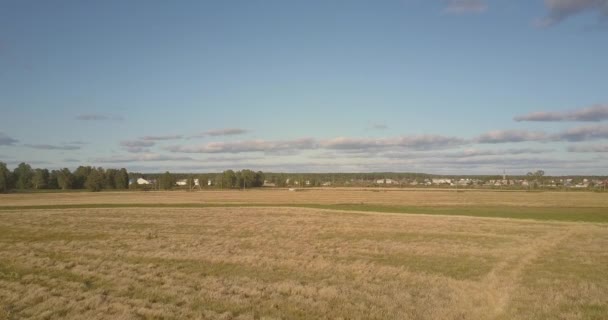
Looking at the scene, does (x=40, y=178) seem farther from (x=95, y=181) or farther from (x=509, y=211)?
(x=509, y=211)

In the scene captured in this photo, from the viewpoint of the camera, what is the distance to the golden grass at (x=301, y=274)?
15.6 meters

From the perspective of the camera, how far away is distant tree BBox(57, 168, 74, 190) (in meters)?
187

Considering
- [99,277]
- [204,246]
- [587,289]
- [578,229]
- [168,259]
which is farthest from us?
[578,229]

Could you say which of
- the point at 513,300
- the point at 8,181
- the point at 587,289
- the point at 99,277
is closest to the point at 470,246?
the point at 587,289

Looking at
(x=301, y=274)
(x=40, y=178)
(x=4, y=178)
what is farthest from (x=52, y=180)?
(x=301, y=274)

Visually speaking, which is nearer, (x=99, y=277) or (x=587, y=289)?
(x=587, y=289)

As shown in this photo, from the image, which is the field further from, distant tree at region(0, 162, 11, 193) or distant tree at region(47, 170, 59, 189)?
distant tree at region(47, 170, 59, 189)

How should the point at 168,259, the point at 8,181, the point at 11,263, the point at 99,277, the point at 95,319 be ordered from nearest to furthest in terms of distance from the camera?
the point at 95,319 < the point at 99,277 < the point at 11,263 < the point at 168,259 < the point at 8,181

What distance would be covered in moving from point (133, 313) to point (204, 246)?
1704 cm

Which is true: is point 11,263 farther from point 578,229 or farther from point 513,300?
point 578,229

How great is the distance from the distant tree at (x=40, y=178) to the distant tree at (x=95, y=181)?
1857 cm

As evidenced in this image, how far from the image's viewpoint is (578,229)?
44.4 metres

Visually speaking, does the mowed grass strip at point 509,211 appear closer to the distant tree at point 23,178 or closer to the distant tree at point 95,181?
the distant tree at point 95,181

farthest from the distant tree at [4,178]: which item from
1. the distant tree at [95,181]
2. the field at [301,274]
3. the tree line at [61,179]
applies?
the field at [301,274]
